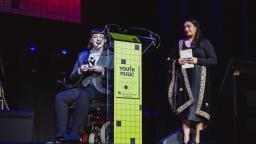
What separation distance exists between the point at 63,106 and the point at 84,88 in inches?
10.9

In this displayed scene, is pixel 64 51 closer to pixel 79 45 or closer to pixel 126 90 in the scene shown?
pixel 79 45

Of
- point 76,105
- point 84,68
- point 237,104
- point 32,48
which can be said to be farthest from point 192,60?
point 32,48

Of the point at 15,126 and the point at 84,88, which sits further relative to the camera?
the point at 84,88

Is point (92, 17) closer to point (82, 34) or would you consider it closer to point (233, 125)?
point (82, 34)

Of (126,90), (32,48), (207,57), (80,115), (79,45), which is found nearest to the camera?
(126,90)

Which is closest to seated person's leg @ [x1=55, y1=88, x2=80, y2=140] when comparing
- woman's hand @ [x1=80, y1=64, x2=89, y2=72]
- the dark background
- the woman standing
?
woman's hand @ [x1=80, y1=64, x2=89, y2=72]

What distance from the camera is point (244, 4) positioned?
19.4 ft

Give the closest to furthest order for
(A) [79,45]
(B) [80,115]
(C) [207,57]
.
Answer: (B) [80,115] → (C) [207,57] → (A) [79,45]

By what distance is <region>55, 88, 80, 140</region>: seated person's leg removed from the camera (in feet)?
13.6

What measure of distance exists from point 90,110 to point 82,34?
2.15 m

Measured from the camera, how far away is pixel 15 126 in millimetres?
4219

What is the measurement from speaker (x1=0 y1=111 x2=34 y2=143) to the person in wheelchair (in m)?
0.29

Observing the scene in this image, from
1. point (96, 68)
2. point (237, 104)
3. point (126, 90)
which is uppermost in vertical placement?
point (96, 68)

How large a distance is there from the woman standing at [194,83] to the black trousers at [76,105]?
2.50 feet
